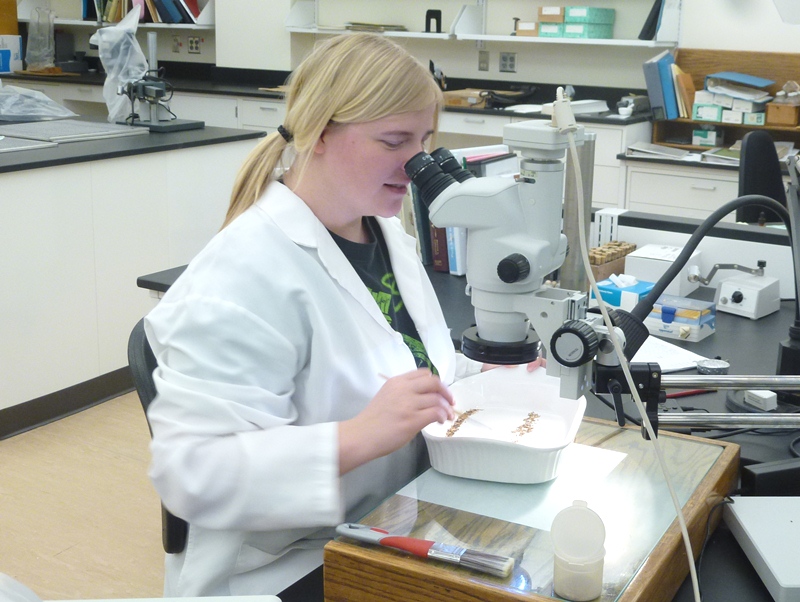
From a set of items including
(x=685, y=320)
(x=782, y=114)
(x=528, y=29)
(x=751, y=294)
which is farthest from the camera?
(x=528, y=29)

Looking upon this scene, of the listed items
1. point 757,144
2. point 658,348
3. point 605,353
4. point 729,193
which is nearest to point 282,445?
point 605,353

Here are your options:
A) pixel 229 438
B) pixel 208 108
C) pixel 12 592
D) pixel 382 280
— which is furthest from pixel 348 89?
pixel 208 108

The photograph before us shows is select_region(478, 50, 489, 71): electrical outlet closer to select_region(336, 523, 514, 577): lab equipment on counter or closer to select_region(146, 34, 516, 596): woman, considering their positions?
select_region(146, 34, 516, 596): woman

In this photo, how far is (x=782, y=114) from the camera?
411 cm

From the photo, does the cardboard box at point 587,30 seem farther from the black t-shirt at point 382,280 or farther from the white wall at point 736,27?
the black t-shirt at point 382,280

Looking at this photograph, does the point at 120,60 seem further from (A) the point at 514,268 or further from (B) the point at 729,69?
(A) the point at 514,268

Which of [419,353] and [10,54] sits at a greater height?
[10,54]

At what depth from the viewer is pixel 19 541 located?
7.43ft

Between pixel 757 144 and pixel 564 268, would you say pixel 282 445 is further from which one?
pixel 757 144

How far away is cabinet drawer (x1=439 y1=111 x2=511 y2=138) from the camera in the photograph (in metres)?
4.62

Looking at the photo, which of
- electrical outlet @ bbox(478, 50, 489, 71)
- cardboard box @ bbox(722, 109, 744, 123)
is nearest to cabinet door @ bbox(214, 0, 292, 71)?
electrical outlet @ bbox(478, 50, 489, 71)

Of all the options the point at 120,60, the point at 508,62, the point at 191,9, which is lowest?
the point at 120,60

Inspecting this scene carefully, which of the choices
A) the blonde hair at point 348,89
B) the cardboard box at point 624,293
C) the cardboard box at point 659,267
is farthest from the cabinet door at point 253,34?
the blonde hair at point 348,89

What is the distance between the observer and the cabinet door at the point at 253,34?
546 cm
